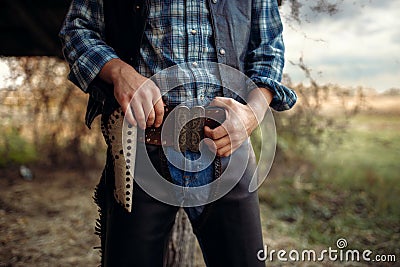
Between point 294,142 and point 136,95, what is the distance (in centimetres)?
306

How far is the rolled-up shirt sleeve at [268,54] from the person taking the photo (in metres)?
1.10

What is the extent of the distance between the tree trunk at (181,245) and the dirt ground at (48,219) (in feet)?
3.18

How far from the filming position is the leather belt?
1.02 metres

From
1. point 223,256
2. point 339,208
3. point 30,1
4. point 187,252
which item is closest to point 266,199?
point 339,208

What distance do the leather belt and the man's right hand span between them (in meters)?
0.04

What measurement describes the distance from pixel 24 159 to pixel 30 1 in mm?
2679

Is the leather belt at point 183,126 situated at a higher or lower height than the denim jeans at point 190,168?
higher

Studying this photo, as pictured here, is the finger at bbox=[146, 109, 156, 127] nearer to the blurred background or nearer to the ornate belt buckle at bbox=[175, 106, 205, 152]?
the ornate belt buckle at bbox=[175, 106, 205, 152]

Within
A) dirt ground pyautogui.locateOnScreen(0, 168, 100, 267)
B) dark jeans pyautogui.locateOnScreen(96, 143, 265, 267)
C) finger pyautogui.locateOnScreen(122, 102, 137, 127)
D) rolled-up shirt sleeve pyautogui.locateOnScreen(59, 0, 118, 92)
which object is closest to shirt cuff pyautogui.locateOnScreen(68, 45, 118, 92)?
rolled-up shirt sleeve pyautogui.locateOnScreen(59, 0, 118, 92)

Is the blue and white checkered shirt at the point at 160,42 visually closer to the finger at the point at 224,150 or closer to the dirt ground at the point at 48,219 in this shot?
the finger at the point at 224,150

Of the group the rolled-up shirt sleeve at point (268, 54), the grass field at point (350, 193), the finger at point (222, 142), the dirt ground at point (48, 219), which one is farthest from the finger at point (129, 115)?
the grass field at point (350, 193)

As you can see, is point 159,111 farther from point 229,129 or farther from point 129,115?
point 229,129

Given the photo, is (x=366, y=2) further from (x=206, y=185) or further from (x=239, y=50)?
(x=206, y=185)

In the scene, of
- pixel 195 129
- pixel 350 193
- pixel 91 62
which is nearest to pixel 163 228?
pixel 195 129
